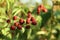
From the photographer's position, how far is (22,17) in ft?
7.80

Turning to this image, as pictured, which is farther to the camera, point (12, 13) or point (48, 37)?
point (48, 37)

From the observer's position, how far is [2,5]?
2.58 m

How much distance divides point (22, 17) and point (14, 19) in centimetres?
15

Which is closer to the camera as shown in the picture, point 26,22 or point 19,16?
point 26,22

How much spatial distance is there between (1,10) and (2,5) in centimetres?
A: 25

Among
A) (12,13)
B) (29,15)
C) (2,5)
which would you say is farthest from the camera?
(2,5)

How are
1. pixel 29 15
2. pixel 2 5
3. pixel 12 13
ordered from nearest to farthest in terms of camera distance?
pixel 12 13, pixel 29 15, pixel 2 5

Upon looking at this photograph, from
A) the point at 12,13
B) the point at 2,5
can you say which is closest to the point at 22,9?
the point at 12,13

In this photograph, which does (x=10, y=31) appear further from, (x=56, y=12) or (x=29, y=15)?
(x=56, y=12)

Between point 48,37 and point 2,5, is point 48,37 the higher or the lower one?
the lower one

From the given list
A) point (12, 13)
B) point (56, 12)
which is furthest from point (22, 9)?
point (56, 12)

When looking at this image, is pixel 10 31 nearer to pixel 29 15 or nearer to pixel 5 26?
pixel 5 26

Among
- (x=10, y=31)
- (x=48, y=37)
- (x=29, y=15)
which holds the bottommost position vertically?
(x=48, y=37)

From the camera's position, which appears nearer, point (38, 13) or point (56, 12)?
point (38, 13)
